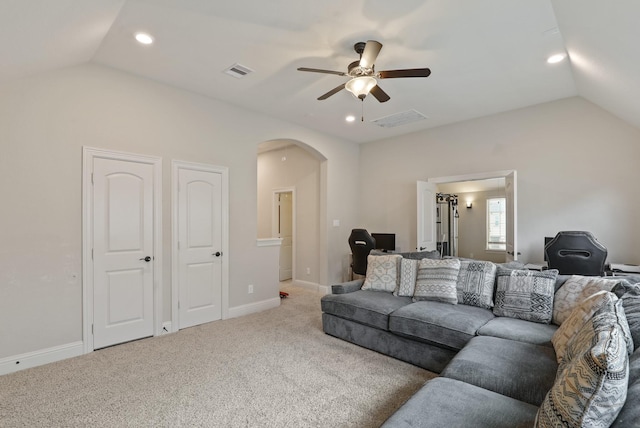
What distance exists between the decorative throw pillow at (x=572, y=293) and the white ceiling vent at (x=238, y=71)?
3643 mm

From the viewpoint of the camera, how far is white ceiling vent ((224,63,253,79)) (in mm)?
3298

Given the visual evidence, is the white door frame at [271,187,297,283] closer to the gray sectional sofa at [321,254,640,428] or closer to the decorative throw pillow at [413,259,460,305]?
the gray sectional sofa at [321,254,640,428]

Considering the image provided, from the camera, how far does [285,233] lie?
711 cm

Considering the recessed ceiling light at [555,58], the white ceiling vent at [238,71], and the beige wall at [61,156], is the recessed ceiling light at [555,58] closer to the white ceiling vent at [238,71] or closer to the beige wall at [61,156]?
the white ceiling vent at [238,71]

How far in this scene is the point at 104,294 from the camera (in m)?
3.29

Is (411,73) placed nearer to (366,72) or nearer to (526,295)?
(366,72)

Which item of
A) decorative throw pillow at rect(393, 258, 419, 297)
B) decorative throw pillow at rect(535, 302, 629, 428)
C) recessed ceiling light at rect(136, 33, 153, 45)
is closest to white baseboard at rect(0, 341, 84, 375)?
recessed ceiling light at rect(136, 33, 153, 45)

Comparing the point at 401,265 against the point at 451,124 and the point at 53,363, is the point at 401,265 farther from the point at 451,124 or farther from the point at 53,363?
the point at 53,363

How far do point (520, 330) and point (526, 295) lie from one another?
439 millimetres

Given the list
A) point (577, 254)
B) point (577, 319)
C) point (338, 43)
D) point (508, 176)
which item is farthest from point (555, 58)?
point (577, 319)

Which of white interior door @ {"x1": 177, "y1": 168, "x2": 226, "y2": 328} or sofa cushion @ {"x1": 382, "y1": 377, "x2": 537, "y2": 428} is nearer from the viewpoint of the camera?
sofa cushion @ {"x1": 382, "y1": 377, "x2": 537, "y2": 428}

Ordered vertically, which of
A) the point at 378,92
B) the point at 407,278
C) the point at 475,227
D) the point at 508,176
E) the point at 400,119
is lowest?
the point at 407,278

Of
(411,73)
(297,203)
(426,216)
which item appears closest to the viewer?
(411,73)

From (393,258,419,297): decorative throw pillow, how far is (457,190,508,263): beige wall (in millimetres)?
5083
